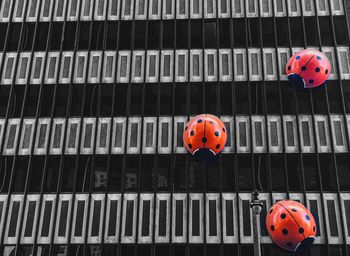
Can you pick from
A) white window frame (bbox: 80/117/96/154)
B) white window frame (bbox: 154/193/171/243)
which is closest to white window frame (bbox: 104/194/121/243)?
white window frame (bbox: 154/193/171/243)

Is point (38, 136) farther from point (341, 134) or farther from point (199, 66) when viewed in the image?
point (341, 134)

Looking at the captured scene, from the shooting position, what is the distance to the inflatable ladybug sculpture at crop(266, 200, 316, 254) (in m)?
18.2

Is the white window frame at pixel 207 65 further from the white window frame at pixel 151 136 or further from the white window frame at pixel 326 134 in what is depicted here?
the white window frame at pixel 326 134

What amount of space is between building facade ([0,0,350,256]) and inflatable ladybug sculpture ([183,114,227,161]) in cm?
297

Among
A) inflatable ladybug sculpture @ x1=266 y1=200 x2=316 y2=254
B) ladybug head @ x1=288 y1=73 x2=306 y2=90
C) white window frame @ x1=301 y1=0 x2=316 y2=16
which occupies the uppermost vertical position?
white window frame @ x1=301 y1=0 x2=316 y2=16

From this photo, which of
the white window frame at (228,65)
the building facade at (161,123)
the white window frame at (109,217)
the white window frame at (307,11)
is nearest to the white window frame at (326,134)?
the building facade at (161,123)

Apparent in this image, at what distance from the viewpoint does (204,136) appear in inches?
770

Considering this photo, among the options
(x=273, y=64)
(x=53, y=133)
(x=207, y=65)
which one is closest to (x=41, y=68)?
(x=53, y=133)

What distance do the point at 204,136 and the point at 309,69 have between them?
23.5 feet

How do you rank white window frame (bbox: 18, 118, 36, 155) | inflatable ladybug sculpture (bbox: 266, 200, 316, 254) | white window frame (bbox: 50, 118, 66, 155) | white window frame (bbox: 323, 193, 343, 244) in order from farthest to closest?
1. white window frame (bbox: 18, 118, 36, 155)
2. white window frame (bbox: 50, 118, 66, 155)
3. white window frame (bbox: 323, 193, 343, 244)
4. inflatable ladybug sculpture (bbox: 266, 200, 316, 254)

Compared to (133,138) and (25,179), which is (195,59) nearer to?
(133,138)

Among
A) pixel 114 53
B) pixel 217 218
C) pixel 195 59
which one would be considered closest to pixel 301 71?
pixel 195 59

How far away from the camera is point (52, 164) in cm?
2331

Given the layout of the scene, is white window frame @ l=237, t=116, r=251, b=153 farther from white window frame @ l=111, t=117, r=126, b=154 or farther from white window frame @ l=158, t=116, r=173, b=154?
white window frame @ l=111, t=117, r=126, b=154
